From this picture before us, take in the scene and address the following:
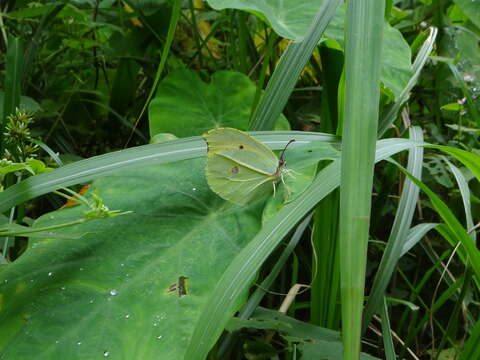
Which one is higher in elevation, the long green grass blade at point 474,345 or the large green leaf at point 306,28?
the large green leaf at point 306,28

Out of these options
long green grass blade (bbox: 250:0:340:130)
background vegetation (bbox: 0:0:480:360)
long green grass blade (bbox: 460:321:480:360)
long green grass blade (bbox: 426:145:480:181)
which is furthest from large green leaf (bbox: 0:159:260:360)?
long green grass blade (bbox: 460:321:480:360)

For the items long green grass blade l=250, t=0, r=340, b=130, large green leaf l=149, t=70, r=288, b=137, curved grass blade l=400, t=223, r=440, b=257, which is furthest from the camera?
large green leaf l=149, t=70, r=288, b=137

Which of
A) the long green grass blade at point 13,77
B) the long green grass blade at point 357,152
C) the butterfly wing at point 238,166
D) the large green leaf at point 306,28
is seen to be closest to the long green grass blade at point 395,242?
the large green leaf at point 306,28

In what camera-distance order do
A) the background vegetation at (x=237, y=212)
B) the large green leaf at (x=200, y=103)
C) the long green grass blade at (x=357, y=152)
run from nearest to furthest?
the long green grass blade at (x=357, y=152)
the background vegetation at (x=237, y=212)
the large green leaf at (x=200, y=103)

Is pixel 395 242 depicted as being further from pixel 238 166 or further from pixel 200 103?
pixel 200 103

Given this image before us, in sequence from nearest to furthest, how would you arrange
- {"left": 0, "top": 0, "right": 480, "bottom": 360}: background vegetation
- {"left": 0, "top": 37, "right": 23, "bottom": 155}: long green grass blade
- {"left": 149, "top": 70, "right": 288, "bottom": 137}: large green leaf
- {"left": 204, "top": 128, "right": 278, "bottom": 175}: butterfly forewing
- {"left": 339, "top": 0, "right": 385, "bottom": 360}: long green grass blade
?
1. {"left": 339, "top": 0, "right": 385, "bottom": 360}: long green grass blade
2. {"left": 0, "top": 0, "right": 480, "bottom": 360}: background vegetation
3. {"left": 204, "top": 128, "right": 278, "bottom": 175}: butterfly forewing
4. {"left": 0, "top": 37, "right": 23, "bottom": 155}: long green grass blade
5. {"left": 149, "top": 70, "right": 288, "bottom": 137}: large green leaf

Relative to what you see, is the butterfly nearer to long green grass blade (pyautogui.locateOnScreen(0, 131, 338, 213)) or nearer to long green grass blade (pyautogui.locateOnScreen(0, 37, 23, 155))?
long green grass blade (pyautogui.locateOnScreen(0, 131, 338, 213))

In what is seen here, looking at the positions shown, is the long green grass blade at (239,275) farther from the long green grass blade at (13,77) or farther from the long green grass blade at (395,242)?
the long green grass blade at (13,77)

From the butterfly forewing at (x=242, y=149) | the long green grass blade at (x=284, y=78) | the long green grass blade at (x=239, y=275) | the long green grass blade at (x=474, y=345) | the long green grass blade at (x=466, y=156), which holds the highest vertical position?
the long green grass blade at (x=284, y=78)
